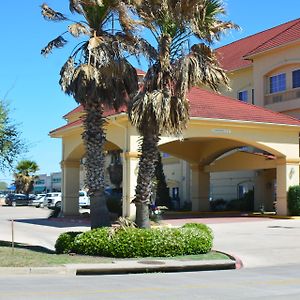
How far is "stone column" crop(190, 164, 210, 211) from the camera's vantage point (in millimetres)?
40500

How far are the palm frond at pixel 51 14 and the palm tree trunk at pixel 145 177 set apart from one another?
14.8 feet

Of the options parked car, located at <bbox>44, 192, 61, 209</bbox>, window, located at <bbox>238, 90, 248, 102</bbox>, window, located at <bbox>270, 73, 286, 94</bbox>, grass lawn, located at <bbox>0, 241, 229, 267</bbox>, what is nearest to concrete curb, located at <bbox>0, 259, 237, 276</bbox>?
grass lawn, located at <bbox>0, 241, 229, 267</bbox>

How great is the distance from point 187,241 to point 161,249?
89cm

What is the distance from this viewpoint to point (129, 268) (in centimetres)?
1391

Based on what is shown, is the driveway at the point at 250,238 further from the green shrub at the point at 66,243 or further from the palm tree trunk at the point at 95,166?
the palm tree trunk at the point at 95,166

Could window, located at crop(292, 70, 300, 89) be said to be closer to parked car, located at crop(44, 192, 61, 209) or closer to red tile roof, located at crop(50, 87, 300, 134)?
red tile roof, located at crop(50, 87, 300, 134)

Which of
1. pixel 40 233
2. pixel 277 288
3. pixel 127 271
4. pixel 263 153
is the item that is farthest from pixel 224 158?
pixel 277 288

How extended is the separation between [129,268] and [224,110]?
1808 centimetres

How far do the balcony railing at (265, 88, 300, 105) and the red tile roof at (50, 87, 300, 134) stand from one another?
6.17 meters

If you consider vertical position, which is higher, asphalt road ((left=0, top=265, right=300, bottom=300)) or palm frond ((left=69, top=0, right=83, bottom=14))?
palm frond ((left=69, top=0, right=83, bottom=14))

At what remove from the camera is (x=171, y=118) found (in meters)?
16.8

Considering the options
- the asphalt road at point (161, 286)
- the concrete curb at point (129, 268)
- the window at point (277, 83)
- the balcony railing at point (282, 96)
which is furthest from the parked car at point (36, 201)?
the asphalt road at point (161, 286)

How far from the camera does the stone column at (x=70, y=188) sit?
35.5m

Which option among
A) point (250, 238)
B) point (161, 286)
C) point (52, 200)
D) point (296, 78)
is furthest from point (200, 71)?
point (52, 200)
